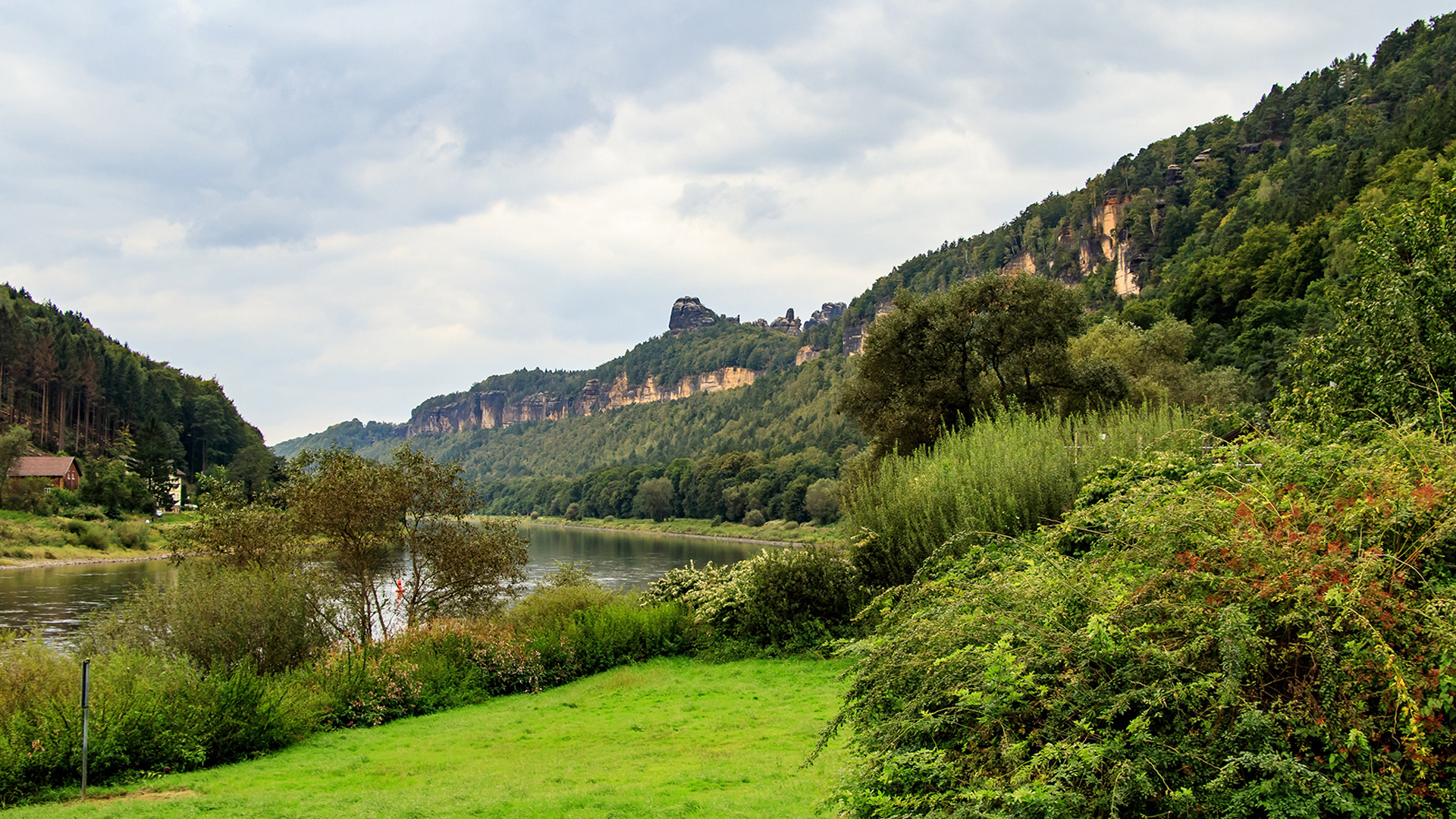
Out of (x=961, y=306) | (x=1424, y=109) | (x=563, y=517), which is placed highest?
(x=1424, y=109)

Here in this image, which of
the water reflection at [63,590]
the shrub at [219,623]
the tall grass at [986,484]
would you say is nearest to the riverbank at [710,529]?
the water reflection at [63,590]

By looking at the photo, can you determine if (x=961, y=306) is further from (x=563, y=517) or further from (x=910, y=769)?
(x=563, y=517)

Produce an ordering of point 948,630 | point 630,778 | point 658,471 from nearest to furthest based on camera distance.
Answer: point 948,630, point 630,778, point 658,471

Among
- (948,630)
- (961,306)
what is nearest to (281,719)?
(948,630)

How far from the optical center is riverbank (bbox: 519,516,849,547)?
82.4 meters

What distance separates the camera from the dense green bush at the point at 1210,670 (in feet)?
12.2

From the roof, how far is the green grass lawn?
73.7 meters

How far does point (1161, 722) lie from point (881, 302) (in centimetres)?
14350

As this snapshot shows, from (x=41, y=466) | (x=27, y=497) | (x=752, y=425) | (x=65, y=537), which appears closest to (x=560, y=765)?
(x=65, y=537)

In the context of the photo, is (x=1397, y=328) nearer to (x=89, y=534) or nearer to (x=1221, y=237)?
(x=89, y=534)

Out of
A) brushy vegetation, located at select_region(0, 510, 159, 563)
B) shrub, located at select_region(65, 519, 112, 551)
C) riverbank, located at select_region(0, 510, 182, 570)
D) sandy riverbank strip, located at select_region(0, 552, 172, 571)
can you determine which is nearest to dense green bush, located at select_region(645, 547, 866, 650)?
sandy riverbank strip, located at select_region(0, 552, 172, 571)

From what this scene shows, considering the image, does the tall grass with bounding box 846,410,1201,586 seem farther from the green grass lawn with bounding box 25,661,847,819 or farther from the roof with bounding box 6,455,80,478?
the roof with bounding box 6,455,80,478

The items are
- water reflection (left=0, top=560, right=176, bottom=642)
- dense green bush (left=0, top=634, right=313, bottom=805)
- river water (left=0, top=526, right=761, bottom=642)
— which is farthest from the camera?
river water (left=0, top=526, right=761, bottom=642)

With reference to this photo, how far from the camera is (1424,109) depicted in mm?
63875
